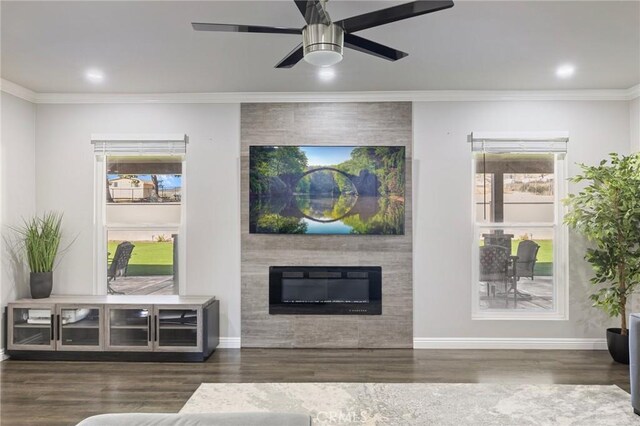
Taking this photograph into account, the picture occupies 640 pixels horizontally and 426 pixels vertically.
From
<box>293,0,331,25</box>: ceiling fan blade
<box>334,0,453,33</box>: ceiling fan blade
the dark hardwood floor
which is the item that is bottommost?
the dark hardwood floor

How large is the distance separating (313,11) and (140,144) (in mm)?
2936

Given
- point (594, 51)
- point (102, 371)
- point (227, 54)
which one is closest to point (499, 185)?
point (594, 51)

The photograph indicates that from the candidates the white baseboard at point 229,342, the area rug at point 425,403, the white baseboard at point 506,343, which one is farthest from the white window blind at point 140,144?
the white baseboard at point 506,343

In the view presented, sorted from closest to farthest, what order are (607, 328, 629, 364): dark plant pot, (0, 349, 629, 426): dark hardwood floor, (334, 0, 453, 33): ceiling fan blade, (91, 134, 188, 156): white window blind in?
(334, 0, 453, 33): ceiling fan blade, (0, 349, 629, 426): dark hardwood floor, (607, 328, 629, 364): dark plant pot, (91, 134, 188, 156): white window blind

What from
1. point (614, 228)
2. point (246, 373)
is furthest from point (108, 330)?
point (614, 228)

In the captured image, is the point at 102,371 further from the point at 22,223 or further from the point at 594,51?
the point at 594,51

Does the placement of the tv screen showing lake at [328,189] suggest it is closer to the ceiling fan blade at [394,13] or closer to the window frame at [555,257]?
the window frame at [555,257]

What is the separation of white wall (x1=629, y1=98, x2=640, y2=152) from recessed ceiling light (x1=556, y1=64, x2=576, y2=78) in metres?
0.97

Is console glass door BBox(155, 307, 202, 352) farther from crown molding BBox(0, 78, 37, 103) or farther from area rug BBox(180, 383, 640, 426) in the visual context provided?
crown molding BBox(0, 78, 37, 103)

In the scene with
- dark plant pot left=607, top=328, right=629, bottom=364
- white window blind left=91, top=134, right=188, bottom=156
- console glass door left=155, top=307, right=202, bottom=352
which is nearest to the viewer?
dark plant pot left=607, top=328, right=629, bottom=364

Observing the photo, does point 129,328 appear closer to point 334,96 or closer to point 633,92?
point 334,96

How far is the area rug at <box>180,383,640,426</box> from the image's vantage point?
287 centimetres

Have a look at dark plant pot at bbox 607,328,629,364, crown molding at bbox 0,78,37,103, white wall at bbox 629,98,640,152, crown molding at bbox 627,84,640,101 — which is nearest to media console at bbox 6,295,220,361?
crown molding at bbox 0,78,37,103

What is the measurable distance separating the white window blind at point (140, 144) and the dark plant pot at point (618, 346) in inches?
175
